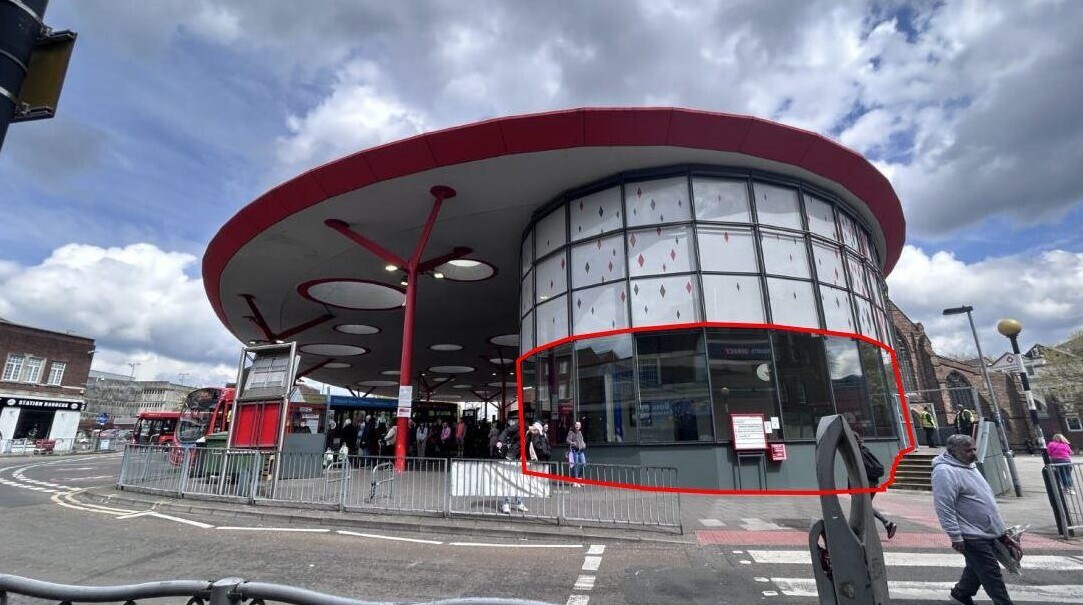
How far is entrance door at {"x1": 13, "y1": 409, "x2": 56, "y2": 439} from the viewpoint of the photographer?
3456cm

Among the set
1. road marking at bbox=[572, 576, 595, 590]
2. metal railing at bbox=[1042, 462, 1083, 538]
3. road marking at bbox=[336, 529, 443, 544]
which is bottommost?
road marking at bbox=[572, 576, 595, 590]

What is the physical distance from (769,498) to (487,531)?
6796mm

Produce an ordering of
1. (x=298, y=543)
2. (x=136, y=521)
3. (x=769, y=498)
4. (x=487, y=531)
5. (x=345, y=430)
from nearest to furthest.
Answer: (x=298, y=543) → (x=487, y=531) → (x=136, y=521) → (x=769, y=498) → (x=345, y=430)

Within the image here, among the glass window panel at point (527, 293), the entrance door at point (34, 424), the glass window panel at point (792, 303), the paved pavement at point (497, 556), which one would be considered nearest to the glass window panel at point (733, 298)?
the glass window panel at point (792, 303)

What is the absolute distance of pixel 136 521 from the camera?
924 centimetres

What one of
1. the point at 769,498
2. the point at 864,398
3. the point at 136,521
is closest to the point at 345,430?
the point at 136,521

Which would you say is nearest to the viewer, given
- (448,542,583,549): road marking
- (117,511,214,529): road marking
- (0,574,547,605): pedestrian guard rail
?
(0,574,547,605): pedestrian guard rail

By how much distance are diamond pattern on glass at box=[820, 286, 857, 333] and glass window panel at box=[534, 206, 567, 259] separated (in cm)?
654

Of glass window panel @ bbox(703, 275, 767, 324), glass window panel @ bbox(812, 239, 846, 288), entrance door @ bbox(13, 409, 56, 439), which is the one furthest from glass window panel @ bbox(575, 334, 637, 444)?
entrance door @ bbox(13, 409, 56, 439)

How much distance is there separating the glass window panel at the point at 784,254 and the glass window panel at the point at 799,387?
5.12ft

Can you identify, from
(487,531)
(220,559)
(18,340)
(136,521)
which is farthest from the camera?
(18,340)

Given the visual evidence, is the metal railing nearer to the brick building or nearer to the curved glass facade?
the curved glass facade

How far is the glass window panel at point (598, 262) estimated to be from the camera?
12180mm

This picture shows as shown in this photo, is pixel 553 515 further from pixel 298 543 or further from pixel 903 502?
pixel 903 502
